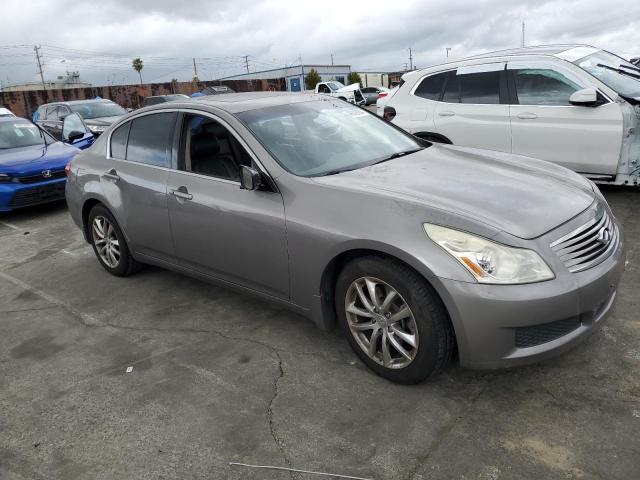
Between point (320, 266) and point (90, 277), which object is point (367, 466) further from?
point (90, 277)

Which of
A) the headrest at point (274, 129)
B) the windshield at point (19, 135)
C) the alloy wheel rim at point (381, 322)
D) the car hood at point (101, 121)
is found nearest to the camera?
the alloy wheel rim at point (381, 322)

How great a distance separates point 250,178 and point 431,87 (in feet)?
14.6

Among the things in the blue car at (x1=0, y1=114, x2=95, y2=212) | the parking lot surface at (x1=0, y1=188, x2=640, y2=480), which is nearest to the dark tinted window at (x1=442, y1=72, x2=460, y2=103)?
the parking lot surface at (x1=0, y1=188, x2=640, y2=480)

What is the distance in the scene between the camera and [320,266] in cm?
304

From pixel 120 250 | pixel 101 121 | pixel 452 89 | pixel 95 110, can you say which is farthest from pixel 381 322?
pixel 95 110

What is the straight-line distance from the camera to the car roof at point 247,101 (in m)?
3.84

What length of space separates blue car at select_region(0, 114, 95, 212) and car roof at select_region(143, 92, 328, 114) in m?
4.30

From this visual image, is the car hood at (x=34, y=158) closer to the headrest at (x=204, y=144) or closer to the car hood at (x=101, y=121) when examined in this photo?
the car hood at (x=101, y=121)

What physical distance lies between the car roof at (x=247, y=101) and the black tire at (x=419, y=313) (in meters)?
1.62

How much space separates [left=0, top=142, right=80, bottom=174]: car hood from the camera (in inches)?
301

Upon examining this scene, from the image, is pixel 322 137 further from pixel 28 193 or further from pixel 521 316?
pixel 28 193

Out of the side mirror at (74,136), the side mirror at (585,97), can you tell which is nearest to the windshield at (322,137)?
the side mirror at (585,97)

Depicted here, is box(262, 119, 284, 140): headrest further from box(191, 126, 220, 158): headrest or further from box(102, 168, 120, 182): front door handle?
box(102, 168, 120, 182): front door handle

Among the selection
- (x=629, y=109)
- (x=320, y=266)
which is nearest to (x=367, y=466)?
(x=320, y=266)
